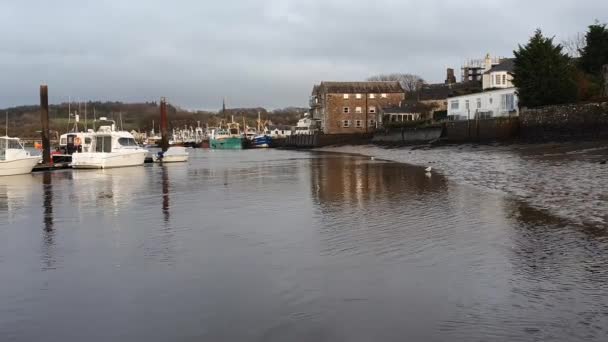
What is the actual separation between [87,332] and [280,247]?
466cm

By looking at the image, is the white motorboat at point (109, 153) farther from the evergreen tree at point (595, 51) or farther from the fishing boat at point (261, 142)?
the fishing boat at point (261, 142)

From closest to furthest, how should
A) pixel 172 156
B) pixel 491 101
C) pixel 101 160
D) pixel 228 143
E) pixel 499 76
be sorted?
pixel 101 160
pixel 172 156
pixel 491 101
pixel 499 76
pixel 228 143

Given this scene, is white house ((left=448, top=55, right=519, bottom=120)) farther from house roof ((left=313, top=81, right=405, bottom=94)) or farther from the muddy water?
house roof ((left=313, top=81, right=405, bottom=94))

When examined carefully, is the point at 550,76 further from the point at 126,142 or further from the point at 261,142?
the point at 261,142

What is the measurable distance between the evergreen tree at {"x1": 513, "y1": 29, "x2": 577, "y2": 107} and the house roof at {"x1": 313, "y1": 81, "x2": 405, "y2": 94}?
183ft

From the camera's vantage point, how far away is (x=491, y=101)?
5734cm

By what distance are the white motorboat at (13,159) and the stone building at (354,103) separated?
71012 millimetres

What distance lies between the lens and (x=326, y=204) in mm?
16438

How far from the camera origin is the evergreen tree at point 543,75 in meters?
44.1

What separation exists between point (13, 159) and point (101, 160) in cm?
667

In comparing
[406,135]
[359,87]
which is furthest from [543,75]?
[359,87]

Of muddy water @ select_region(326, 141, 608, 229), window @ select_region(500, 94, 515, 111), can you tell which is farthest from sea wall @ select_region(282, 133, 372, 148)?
muddy water @ select_region(326, 141, 608, 229)

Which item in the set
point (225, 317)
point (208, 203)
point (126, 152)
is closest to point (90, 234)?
point (208, 203)

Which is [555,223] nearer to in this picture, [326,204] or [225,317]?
[326,204]
